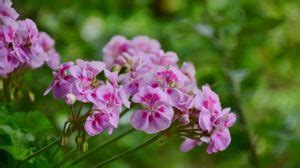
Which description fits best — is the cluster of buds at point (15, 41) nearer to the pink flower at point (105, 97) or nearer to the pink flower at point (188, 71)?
the pink flower at point (105, 97)

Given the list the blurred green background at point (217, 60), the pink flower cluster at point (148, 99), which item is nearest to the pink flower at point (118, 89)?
the pink flower cluster at point (148, 99)

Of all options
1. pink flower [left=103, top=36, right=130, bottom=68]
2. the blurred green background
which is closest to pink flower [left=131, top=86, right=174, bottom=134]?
pink flower [left=103, top=36, right=130, bottom=68]

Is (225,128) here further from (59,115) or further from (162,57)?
(59,115)

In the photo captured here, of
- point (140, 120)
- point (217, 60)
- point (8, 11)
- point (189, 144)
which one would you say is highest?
point (8, 11)

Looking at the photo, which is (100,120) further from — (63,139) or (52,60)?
(52,60)

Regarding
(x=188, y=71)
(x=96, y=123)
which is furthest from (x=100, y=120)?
(x=188, y=71)

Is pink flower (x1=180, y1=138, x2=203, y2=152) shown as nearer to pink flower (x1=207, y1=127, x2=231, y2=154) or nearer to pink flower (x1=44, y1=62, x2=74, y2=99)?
pink flower (x1=207, y1=127, x2=231, y2=154)

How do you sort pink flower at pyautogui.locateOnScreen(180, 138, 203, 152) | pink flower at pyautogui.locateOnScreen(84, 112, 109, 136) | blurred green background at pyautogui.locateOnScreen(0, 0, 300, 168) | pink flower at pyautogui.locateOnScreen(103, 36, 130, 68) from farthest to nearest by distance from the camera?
blurred green background at pyautogui.locateOnScreen(0, 0, 300, 168), pink flower at pyautogui.locateOnScreen(103, 36, 130, 68), pink flower at pyautogui.locateOnScreen(180, 138, 203, 152), pink flower at pyautogui.locateOnScreen(84, 112, 109, 136)
